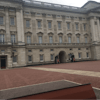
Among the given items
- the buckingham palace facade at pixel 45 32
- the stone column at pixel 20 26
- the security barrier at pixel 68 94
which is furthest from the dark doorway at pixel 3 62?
the security barrier at pixel 68 94

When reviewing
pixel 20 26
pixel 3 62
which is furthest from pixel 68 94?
pixel 20 26

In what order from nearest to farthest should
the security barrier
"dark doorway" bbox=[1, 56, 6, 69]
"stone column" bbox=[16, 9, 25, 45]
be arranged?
the security barrier
"dark doorway" bbox=[1, 56, 6, 69]
"stone column" bbox=[16, 9, 25, 45]

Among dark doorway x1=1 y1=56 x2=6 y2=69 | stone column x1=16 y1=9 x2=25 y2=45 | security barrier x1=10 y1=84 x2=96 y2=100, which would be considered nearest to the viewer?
security barrier x1=10 y1=84 x2=96 y2=100

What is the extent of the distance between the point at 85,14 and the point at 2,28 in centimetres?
3387

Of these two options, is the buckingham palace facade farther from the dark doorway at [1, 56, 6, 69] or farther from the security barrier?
the security barrier

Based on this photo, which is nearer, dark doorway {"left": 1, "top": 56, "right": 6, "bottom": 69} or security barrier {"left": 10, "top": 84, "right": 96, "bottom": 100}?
security barrier {"left": 10, "top": 84, "right": 96, "bottom": 100}

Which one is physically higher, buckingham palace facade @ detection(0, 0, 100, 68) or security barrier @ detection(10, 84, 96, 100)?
buckingham palace facade @ detection(0, 0, 100, 68)

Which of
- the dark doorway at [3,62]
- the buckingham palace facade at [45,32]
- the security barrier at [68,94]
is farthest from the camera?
the buckingham palace facade at [45,32]

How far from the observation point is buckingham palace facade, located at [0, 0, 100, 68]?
106 feet

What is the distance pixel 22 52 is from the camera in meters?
32.8

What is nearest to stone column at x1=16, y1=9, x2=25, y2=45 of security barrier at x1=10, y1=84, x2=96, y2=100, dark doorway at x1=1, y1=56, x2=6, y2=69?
dark doorway at x1=1, y1=56, x2=6, y2=69

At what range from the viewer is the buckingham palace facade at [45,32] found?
3225 cm

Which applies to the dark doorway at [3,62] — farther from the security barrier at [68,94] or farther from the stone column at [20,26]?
the security barrier at [68,94]

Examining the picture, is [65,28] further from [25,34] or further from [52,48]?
[25,34]
